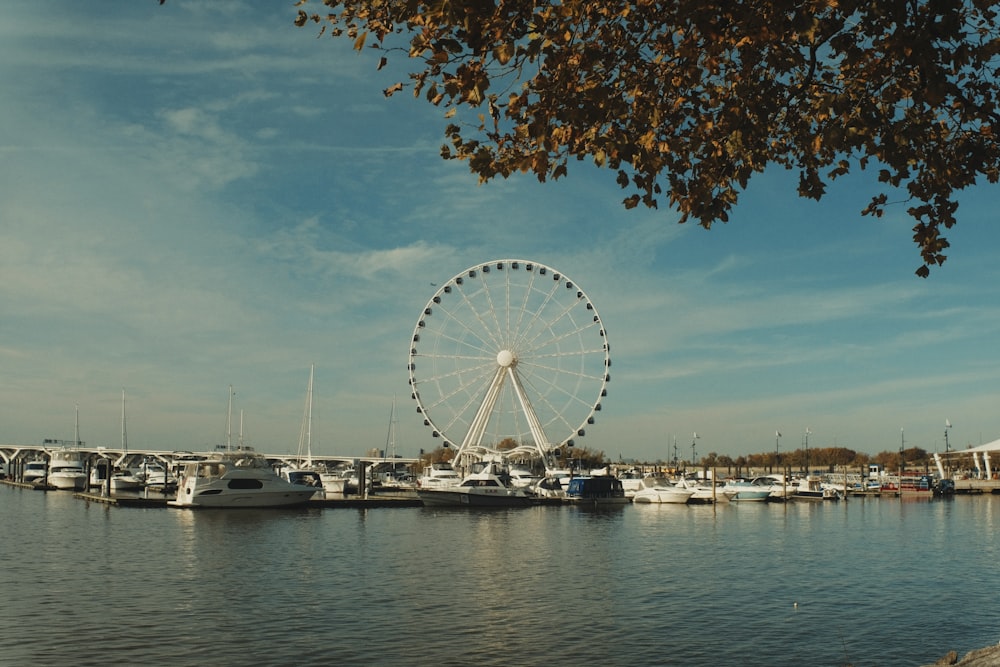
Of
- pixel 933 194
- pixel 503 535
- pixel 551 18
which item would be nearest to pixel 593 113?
pixel 551 18

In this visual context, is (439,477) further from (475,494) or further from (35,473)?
(35,473)

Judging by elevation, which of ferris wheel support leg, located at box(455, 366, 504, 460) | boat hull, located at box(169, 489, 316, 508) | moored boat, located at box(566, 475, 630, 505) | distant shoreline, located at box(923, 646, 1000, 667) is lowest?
moored boat, located at box(566, 475, 630, 505)

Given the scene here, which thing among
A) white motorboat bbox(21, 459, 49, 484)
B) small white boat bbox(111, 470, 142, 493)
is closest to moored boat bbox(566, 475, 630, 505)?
small white boat bbox(111, 470, 142, 493)

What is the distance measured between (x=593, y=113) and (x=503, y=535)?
45000mm

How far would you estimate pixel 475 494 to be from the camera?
77.4m

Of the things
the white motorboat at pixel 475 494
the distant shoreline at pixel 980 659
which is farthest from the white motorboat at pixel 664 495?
the distant shoreline at pixel 980 659

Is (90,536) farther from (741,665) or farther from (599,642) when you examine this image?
(741,665)

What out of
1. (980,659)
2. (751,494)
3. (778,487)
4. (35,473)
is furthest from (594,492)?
(35,473)

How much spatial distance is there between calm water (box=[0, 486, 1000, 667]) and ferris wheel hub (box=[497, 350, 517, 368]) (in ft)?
75.6

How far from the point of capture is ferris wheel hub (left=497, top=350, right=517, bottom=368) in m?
80.3

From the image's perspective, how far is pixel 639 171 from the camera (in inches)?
470

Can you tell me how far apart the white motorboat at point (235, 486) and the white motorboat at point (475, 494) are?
10.6 meters

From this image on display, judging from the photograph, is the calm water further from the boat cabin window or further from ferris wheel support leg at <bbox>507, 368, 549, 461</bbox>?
ferris wheel support leg at <bbox>507, 368, 549, 461</bbox>

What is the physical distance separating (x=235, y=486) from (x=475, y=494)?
19.8 m
